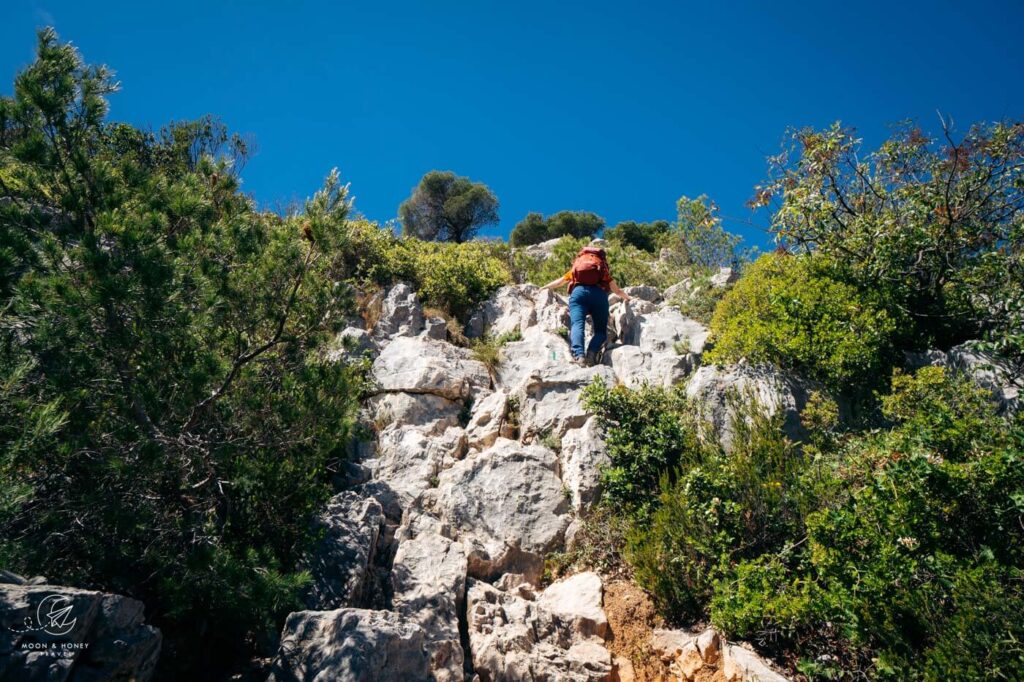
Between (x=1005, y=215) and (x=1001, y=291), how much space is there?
2.05 m

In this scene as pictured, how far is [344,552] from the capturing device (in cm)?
670

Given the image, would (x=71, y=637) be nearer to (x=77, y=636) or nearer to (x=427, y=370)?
(x=77, y=636)

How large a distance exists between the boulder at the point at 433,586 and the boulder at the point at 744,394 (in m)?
3.96

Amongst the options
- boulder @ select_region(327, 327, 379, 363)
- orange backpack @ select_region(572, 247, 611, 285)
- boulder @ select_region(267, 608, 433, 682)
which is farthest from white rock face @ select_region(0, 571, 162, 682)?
orange backpack @ select_region(572, 247, 611, 285)

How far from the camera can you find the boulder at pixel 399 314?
12562 millimetres

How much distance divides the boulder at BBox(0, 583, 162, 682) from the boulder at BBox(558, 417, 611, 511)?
512 cm

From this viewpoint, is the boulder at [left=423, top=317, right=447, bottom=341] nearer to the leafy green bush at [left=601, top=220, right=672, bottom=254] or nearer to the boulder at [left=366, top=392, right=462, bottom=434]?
the boulder at [left=366, top=392, right=462, bottom=434]

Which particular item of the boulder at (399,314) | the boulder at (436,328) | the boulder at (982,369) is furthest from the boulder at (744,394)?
the boulder at (399,314)

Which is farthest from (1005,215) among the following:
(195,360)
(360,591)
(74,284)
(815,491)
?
(74,284)

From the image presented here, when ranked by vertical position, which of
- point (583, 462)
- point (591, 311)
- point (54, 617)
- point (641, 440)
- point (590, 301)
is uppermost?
point (590, 301)

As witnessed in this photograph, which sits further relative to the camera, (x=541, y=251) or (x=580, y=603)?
(x=541, y=251)

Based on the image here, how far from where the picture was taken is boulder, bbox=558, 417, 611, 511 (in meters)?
8.23

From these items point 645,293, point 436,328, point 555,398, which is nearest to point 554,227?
point 645,293

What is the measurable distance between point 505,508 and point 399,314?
20.0ft
